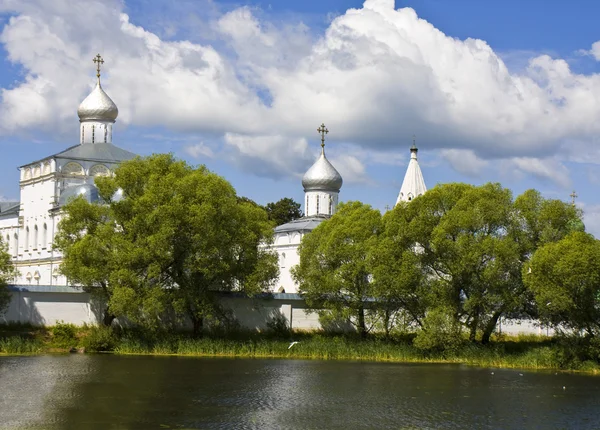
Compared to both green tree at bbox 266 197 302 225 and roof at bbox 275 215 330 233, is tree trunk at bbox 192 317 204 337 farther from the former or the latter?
green tree at bbox 266 197 302 225

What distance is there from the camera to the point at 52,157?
204 ft

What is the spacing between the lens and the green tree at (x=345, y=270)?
139 feet

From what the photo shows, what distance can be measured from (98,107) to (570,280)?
129 feet

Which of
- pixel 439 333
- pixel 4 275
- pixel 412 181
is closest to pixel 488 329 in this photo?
pixel 439 333

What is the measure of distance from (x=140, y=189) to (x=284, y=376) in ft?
43.1

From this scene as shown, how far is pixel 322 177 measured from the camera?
6612cm

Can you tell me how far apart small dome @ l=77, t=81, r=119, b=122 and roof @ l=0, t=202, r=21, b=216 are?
10.4 meters

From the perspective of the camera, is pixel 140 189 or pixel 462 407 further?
pixel 140 189

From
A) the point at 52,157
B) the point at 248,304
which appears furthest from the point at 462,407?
the point at 52,157

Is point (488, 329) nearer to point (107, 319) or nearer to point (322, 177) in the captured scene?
point (107, 319)

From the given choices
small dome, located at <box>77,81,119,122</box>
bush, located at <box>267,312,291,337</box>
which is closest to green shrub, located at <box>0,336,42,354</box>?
bush, located at <box>267,312,291,337</box>

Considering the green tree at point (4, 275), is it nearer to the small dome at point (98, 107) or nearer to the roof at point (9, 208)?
the small dome at point (98, 107)

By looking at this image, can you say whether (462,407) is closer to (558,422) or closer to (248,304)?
(558,422)

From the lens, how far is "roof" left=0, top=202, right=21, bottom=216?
7030cm
